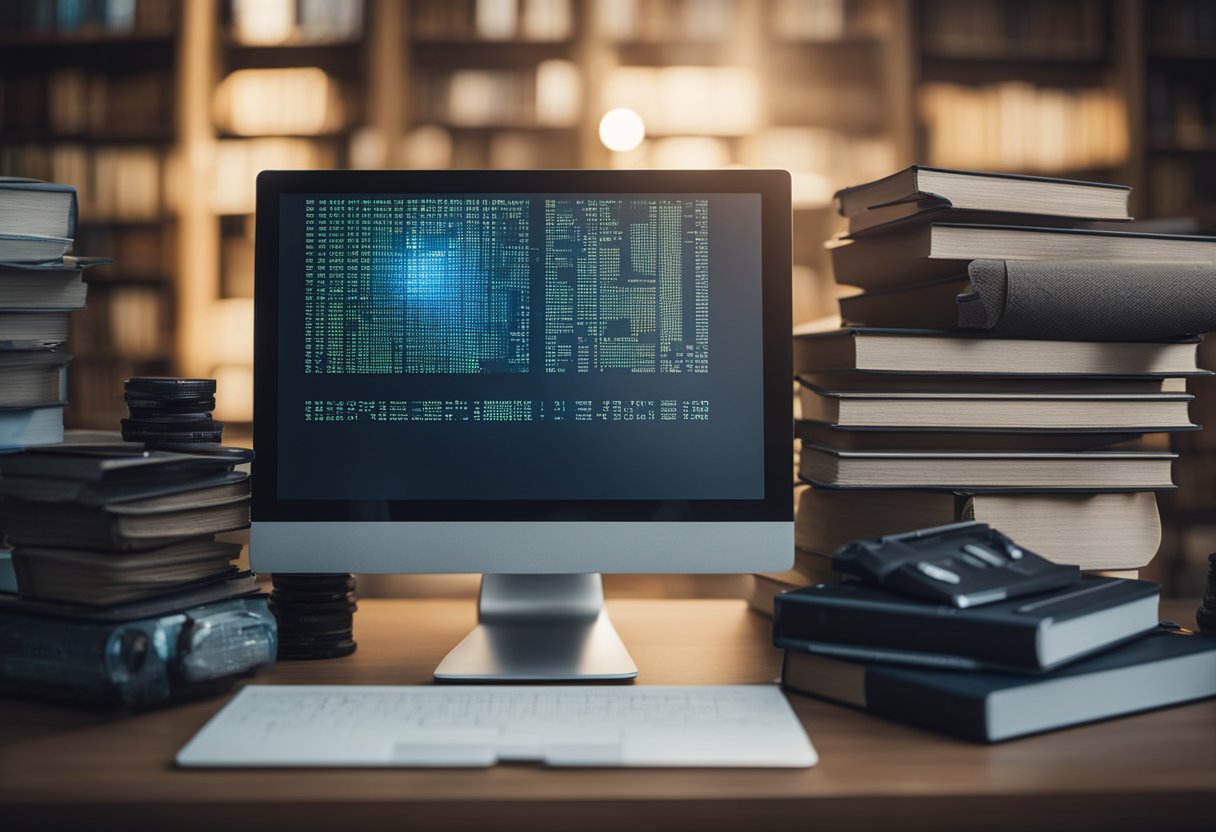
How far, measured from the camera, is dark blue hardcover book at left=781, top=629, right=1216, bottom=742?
2.37ft

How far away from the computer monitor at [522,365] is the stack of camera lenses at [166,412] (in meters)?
0.08

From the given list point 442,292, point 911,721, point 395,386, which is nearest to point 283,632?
point 395,386

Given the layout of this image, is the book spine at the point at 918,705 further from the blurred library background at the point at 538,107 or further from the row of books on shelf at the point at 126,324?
the row of books on shelf at the point at 126,324

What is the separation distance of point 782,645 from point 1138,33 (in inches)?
138

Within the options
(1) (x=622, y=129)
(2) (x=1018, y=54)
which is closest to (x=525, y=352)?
(1) (x=622, y=129)

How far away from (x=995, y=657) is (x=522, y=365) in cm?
52

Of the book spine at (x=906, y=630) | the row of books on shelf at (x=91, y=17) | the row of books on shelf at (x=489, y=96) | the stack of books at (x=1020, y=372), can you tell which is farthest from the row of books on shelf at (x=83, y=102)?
the book spine at (x=906, y=630)

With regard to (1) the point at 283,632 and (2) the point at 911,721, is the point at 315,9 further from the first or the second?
(2) the point at 911,721

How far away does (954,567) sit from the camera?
828mm

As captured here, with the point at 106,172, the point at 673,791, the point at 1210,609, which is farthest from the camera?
the point at 106,172

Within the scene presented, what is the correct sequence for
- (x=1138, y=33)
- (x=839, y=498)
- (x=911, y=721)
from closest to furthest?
(x=911, y=721)
(x=839, y=498)
(x=1138, y=33)

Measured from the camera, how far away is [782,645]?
851mm

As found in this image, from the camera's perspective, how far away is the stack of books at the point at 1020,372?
1019 mm

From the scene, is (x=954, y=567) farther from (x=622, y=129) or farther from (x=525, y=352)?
(x=622, y=129)
